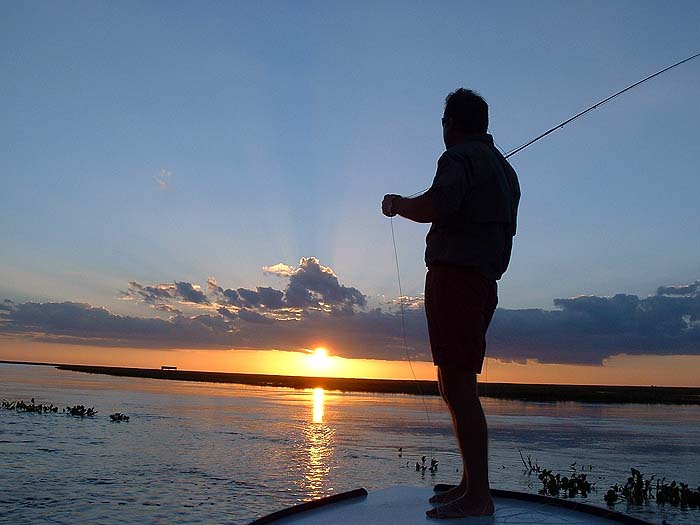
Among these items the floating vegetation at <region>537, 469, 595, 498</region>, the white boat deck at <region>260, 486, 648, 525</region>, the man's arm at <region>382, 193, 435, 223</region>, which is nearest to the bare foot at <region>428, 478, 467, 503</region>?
the white boat deck at <region>260, 486, 648, 525</region>

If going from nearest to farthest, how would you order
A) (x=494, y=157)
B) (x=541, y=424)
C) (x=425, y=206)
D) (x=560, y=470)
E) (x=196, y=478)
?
1. (x=425, y=206)
2. (x=494, y=157)
3. (x=196, y=478)
4. (x=560, y=470)
5. (x=541, y=424)

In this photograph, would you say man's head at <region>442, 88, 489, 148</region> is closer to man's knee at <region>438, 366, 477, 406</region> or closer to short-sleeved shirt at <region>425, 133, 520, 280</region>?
short-sleeved shirt at <region>425, 133, 520, 280</region>

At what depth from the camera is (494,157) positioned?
3582 millimetres

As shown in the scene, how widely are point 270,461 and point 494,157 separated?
11873mm

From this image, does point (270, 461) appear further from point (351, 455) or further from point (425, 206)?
point (425, 206)

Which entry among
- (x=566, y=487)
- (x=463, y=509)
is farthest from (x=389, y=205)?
(x=566, y=487)

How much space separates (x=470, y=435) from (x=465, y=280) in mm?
820

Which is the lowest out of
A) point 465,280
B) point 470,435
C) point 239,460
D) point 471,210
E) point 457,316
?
point 239,460

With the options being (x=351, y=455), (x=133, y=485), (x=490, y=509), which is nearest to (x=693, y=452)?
(x=351, y=455)

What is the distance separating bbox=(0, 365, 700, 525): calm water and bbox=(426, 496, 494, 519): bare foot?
18.0 ft

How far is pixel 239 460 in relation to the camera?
13992mm

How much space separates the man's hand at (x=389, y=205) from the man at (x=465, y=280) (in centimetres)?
4

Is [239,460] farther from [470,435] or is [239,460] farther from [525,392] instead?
[525,392]

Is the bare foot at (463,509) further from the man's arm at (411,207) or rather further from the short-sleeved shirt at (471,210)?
the man's arm at (411,207)
